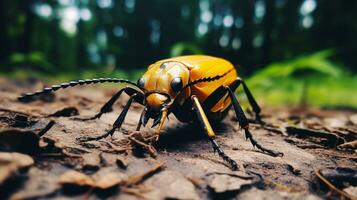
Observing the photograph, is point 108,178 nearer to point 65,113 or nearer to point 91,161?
point 91,161

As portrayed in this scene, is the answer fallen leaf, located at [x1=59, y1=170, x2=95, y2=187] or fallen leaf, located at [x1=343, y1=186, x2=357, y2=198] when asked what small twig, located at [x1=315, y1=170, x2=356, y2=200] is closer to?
fallen leaf, located at [x1=343, y1=186, x2=357, y2=198]

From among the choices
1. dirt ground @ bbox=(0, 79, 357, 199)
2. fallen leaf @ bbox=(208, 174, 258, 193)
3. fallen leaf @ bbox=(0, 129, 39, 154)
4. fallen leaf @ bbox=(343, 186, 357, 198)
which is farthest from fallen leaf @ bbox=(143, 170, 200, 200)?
fallen leaf @ bbox=(343, 186, 357, 198)

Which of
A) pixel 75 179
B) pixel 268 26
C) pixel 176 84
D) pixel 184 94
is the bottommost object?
pixel 75 179

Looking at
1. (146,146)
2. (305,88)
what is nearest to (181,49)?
(305,88)

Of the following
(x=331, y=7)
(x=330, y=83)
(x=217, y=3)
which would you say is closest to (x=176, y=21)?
(x=217, y=3)

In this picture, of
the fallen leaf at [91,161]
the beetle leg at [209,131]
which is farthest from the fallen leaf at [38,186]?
the beetle leg at [209,131]

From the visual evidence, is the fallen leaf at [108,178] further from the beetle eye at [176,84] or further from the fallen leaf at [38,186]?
the beetle eye at [176,84]
